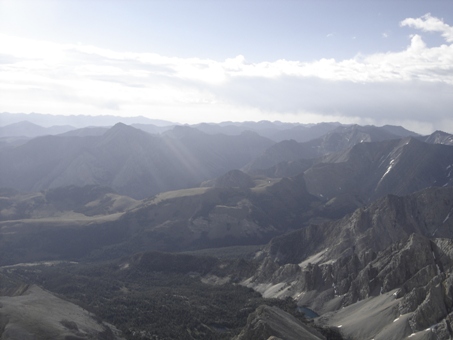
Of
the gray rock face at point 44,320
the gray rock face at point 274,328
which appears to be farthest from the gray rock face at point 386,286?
the gray rock face at point 44,320

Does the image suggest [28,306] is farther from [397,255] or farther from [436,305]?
[397,255]

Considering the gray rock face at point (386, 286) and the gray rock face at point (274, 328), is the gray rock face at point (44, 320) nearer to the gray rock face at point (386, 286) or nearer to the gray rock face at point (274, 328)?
the gray rock face at point (274, 328)

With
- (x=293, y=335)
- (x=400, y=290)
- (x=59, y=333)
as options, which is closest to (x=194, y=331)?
(x=293, y=335)

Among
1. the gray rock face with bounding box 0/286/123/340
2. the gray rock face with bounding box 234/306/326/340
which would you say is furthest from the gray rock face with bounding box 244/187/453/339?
the gray rock face with bounding box 0/286/123/340

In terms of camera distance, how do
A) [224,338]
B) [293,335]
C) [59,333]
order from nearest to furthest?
[59,333], [293,335], [224,338]

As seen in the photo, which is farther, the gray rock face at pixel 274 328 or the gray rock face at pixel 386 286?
the gray rock face at pixel 386 286

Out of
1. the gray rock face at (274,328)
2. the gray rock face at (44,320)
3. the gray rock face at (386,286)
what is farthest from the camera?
the gray rock face at (386,286)

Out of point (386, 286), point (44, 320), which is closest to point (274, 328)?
point (44, 320)

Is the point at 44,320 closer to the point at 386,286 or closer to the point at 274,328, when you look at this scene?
the point at 274,328

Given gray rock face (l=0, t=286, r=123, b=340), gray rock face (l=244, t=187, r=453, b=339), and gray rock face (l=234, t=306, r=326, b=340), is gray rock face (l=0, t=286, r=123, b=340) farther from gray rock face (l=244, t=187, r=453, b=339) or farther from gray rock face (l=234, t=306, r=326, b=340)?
gray rock face (l=244, t=187, r=453, b=339)

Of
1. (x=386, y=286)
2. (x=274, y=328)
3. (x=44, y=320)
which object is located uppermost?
(x=44, y=320)

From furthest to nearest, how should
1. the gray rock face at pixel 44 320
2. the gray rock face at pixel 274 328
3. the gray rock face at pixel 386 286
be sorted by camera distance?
the gray rock face at pixel 386 286 → the gray rock face at pixel 274 328 → the gray rock face at pixel 44 320
